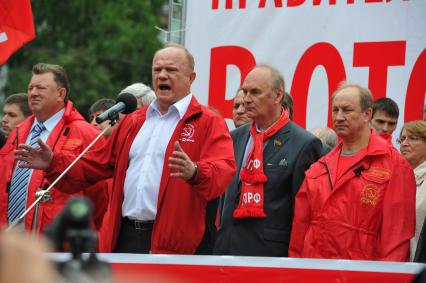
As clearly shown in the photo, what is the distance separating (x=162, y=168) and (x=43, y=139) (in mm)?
1650

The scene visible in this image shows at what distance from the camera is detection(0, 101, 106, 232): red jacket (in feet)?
24.5

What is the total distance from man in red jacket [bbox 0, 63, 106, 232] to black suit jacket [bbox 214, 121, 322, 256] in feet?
3.73

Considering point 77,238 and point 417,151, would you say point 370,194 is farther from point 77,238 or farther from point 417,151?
point 77,238

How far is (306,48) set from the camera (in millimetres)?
8930

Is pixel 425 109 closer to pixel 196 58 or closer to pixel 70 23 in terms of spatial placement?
pixel 196 58

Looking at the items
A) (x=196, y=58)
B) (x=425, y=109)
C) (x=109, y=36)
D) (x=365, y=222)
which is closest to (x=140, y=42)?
(x=109, y=36)

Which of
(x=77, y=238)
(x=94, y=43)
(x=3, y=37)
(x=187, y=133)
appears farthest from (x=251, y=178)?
(x=94, y=43)

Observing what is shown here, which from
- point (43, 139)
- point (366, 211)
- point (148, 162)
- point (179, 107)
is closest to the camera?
point (366, 211)

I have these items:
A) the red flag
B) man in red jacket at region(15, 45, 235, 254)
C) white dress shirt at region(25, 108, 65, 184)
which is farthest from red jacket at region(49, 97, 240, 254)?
the red flag

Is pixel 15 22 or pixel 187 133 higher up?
pixel 15 22

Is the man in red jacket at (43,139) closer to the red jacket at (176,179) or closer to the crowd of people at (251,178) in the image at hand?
the crowd of people at (251,178)

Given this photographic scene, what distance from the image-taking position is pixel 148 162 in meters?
6.44

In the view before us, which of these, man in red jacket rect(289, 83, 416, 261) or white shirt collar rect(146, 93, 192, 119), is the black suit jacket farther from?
white shirt collar rect(146, 93, 192, 119)

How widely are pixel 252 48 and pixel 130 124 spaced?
273 centimetres
